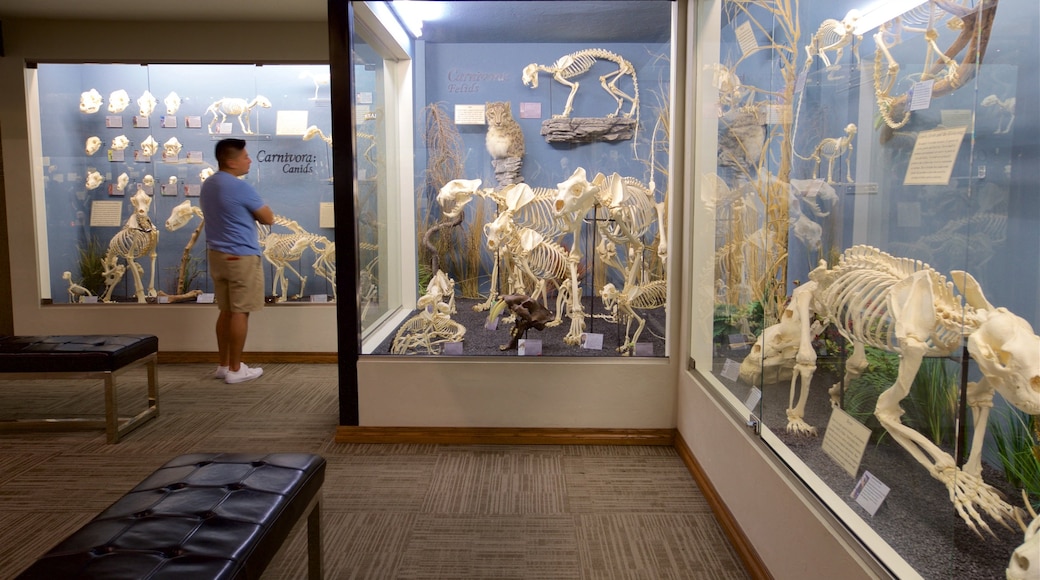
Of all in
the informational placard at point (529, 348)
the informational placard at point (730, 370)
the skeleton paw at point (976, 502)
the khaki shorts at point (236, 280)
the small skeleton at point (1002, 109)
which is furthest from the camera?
the khaki shorts at point (236, 280)

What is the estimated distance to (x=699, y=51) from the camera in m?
3.23

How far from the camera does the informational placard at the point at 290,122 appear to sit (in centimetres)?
549

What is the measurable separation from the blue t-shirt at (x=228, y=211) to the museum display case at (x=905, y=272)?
3224 mm

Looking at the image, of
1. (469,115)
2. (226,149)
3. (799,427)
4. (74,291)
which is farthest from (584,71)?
(74,291)

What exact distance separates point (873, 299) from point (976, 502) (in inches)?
19.9

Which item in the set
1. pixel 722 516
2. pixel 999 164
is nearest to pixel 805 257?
pixel 999 164

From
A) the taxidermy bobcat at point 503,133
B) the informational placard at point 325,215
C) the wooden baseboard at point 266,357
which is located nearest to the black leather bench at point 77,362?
the wooden baseboard at point 266,357

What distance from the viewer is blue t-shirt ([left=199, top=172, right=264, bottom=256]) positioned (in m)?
4.37

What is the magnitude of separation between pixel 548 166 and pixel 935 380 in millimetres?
2445

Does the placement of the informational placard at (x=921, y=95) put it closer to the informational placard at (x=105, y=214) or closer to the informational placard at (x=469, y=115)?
the informational placard at (x=469, y=115)

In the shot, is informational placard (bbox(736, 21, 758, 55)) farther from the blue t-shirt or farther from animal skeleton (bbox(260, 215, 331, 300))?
animal skeleton (bbox(260, 215, 331, 300))

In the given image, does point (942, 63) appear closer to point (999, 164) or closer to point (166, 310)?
point (999, 164)

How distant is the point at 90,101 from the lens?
5473mm

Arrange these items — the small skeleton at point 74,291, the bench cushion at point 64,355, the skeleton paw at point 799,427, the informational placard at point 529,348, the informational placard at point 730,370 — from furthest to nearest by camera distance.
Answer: the small skeleton at point 74,291 → the informational placard at point 529,348 → the bench cushion at point 64,355 → the informational placard at point 730,370 → the skeleton paw at point 799,427
